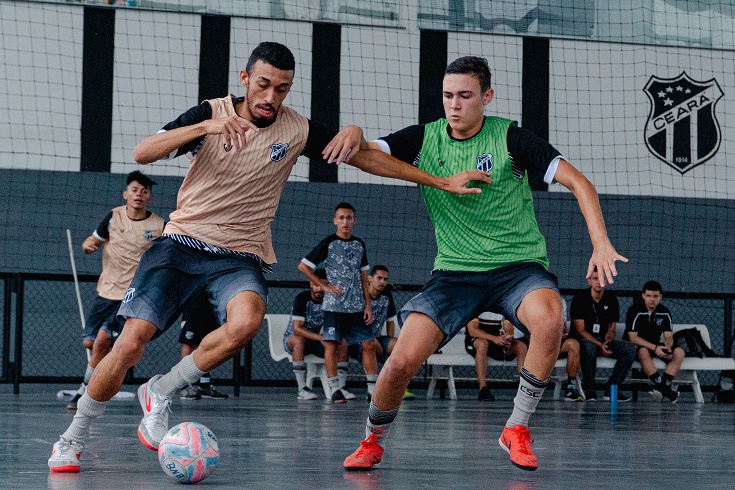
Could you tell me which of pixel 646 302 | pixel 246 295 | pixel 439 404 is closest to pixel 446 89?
pixel 246 295

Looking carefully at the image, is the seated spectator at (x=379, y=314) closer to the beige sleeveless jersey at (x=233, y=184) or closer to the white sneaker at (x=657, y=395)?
the white sneaker at (x=657, y=395)

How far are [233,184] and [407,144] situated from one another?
0.89 metres

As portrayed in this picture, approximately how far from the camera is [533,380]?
492cm

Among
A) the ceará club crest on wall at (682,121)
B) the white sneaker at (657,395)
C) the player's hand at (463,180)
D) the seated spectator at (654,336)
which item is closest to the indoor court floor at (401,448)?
the player's hand at (463,180)

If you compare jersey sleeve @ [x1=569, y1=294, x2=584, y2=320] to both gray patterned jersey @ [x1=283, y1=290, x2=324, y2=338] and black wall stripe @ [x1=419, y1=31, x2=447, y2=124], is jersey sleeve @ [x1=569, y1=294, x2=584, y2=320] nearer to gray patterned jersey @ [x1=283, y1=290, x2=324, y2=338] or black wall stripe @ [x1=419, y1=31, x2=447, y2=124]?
gray patterned jersey @ [x1=283, y1=290, x2=324, y2=338]

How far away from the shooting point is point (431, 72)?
15461 mm

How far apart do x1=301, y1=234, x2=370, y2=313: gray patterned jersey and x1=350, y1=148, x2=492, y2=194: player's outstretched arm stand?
240 inches

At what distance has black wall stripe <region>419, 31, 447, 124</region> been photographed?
1531 centimetres

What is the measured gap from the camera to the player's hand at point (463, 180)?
16.0ft

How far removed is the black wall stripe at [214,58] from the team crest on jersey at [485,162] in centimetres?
1023

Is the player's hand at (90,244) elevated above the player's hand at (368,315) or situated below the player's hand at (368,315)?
above

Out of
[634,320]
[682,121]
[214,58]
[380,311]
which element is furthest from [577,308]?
[214,58]

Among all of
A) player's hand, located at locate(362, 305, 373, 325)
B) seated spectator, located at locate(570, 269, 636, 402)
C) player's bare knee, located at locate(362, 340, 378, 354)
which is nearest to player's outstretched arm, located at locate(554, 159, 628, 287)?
player's hand, located at locate(362, 305, 373, 325)

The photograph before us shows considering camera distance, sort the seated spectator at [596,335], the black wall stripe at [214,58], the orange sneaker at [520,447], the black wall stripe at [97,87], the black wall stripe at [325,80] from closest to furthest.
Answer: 1. the orange sneaker at [520,447]
2. the seated spectator at [596,335]
3. the black wall stripe at [97,87]
4. the black wall stripe at [214,58]
5. the black wall stripe at [325,80]
